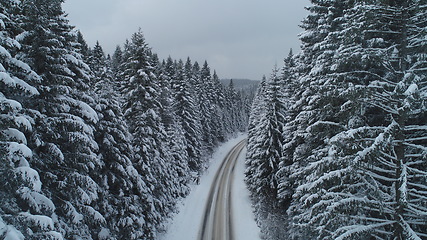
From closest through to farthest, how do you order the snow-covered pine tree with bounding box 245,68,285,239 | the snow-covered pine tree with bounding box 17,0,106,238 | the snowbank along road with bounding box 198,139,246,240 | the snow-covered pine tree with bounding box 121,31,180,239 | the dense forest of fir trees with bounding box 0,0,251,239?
1. the dense forest of fir trees with bounding box 0,0,251,239
2. the snow-covered pine tree with bounding box 17,0,106,238
3. the snow-covered pine tree with bounding box 121,31,180,239
4. the snowbank along road with bounding box 198,139,246,240
5. the snow-covered pine tree with bounding box 245,68,285,239

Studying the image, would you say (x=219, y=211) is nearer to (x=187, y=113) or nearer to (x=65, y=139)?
(x=187, y=113)

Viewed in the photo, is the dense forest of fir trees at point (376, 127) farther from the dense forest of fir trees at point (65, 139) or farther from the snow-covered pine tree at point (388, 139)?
the dense forest of fir trees at point (65, 139)

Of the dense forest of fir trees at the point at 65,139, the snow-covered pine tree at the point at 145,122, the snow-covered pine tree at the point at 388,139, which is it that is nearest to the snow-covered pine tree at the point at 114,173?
the dense forest of fir trees at the point at 65,139

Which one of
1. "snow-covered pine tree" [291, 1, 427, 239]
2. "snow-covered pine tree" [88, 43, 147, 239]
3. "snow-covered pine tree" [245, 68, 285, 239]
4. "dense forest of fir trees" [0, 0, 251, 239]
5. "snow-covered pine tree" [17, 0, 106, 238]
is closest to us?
"snow-covered pine tree" [291, 1, 427, 239]

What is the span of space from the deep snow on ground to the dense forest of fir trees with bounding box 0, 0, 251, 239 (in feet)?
11.5

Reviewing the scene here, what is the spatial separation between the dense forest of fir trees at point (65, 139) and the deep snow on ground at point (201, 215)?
3.50 m

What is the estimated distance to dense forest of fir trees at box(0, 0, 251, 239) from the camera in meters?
6.29

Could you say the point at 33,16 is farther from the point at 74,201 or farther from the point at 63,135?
the point at 74,201

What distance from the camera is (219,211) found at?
2480 cm

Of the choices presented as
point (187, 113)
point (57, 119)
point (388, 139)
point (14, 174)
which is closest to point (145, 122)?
point (57, 119)

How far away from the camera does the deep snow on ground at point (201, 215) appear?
20.6m

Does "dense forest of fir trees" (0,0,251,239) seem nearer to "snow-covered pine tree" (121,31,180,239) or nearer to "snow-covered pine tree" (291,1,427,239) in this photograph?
"snow-covered pine tree" (121,31,180,239)

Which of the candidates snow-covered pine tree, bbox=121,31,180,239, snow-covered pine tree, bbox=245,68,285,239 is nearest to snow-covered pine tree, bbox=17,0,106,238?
snow-covered pine tree, bbox=121,31,180,239

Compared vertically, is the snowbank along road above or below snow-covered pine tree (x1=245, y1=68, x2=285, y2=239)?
below
